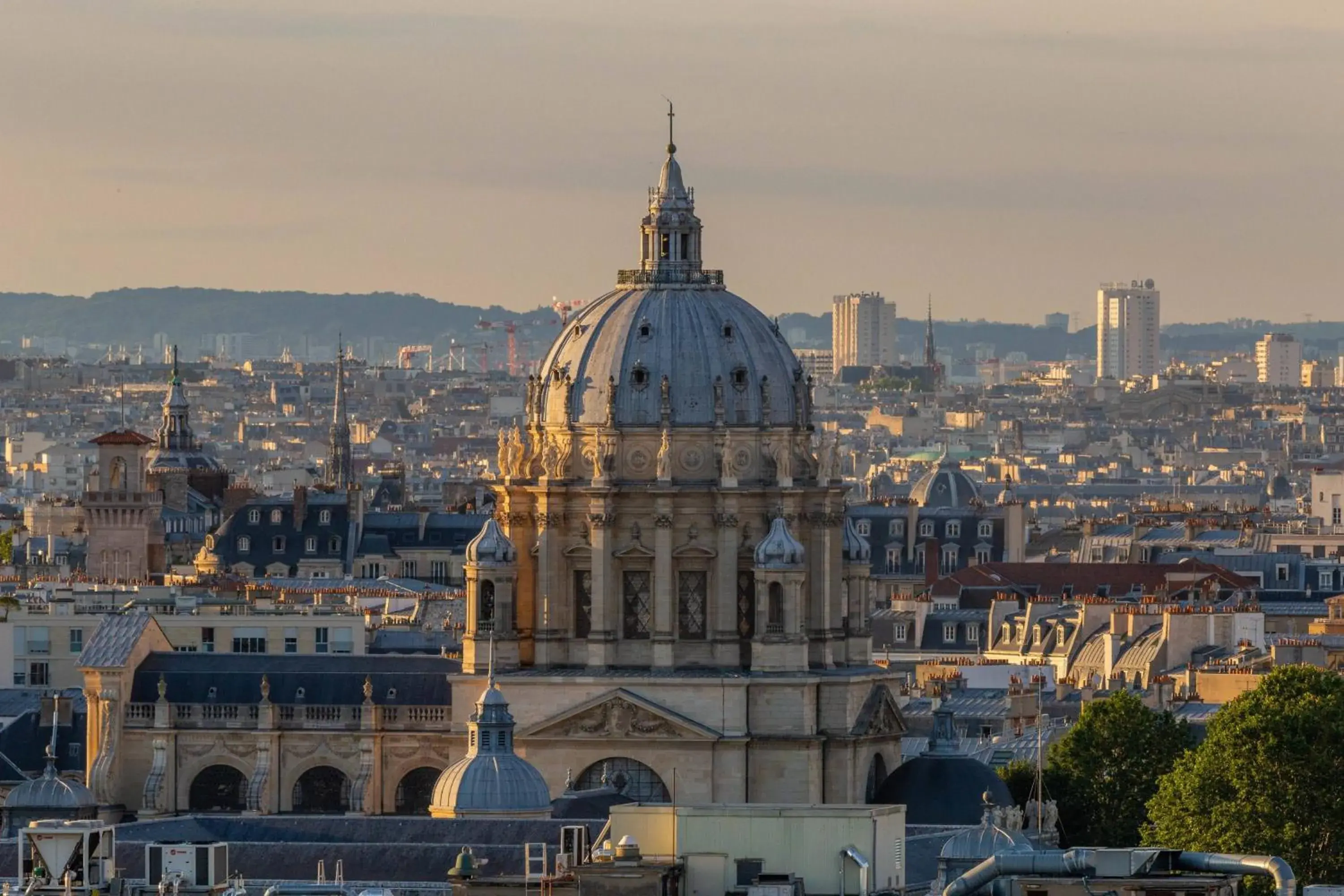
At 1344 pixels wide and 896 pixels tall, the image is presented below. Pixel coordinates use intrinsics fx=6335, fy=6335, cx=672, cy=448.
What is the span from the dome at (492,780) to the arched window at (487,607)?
8065 mm

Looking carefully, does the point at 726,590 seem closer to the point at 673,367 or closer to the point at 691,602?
the point at 691,602

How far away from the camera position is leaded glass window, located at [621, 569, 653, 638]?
107 meters

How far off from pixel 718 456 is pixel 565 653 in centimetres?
435

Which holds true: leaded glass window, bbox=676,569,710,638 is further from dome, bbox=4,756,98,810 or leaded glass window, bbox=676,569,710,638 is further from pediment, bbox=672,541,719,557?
dome, bbox=4,756,98,810

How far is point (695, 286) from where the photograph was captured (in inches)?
4296

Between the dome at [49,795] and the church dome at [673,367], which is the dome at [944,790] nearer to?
the church dome at [673,367]

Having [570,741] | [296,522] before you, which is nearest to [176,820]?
[570,741]

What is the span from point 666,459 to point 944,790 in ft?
26.2

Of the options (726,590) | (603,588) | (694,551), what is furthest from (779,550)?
(603,588)

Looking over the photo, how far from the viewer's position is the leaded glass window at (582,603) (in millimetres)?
107688

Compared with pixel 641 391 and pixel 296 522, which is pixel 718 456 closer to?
pixel 641 391

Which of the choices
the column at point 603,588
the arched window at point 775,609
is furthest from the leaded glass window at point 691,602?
the arched window at point 775,609

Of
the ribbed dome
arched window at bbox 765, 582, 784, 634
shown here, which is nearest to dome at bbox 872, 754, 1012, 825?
arched window at bbox 765, 582, 784, 634

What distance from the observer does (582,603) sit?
107875mm
